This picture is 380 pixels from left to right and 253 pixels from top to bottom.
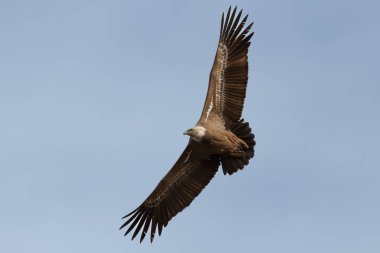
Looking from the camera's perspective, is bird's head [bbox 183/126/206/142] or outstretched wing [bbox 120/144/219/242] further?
outstretched wing [bbox 120/144/219/242]

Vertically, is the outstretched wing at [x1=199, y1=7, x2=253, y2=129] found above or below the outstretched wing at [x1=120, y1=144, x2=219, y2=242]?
above

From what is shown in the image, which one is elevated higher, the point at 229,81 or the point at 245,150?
the point at 229,81

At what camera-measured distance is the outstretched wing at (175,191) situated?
15.0m

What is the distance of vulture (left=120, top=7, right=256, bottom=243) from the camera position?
14.2m

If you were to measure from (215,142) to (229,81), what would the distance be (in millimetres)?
1438

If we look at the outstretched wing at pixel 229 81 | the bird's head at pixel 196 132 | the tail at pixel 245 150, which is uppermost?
the outstretched wing at pixel 229 81

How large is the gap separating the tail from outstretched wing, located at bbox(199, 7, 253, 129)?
199mm

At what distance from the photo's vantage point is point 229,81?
14.6 metres

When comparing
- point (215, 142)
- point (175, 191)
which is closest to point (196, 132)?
point (215, 142)

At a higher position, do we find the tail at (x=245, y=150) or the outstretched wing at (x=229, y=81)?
the outstretched wing at (x=229, y=81)

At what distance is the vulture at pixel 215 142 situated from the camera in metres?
14.2

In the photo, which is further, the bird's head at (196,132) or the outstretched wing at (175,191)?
the outstretched wing at (175,191)

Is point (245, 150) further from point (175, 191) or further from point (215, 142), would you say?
point (175, 191)

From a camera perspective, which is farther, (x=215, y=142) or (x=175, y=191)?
(x=175, y=191)
